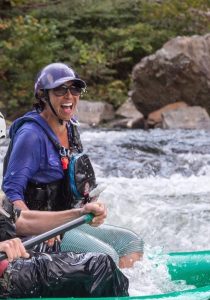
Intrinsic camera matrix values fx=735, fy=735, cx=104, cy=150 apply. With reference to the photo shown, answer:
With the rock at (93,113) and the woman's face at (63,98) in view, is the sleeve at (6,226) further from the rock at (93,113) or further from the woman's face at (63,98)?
the rock at (93,113)

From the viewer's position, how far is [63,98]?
3508 mm

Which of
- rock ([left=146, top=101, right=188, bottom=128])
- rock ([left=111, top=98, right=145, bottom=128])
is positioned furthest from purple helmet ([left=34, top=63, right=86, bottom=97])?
rock ([left=111, top=98, right=145, bottom=128])

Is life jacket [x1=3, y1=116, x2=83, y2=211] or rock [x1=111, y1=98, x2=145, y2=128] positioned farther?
rock [x1=111, y1=98, x2=145, y2=128]

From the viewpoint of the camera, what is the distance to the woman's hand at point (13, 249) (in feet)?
9.11

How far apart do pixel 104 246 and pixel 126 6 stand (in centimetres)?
1433

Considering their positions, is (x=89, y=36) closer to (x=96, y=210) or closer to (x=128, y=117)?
(x=128, y=117)

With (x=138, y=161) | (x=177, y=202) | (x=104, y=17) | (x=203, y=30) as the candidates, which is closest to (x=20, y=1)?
(x=104, y=17)

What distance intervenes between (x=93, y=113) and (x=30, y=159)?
10282 millimetres

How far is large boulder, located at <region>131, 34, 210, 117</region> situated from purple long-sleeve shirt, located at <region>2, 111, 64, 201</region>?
31.2ft

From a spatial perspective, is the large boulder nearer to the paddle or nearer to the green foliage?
the green foliage

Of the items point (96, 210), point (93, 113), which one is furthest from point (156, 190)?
point (93, 113)

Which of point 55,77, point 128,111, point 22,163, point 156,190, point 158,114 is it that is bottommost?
point 128,111

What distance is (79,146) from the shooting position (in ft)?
12.0

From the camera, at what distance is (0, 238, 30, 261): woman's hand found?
109 inches
